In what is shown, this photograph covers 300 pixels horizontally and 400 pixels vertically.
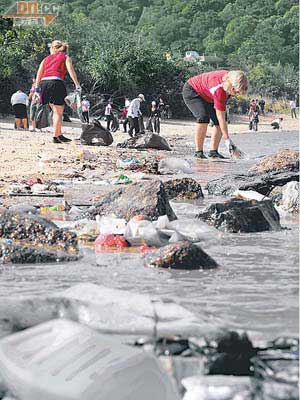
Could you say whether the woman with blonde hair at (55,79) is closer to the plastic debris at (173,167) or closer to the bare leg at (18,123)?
the plastic debris at (173,167)

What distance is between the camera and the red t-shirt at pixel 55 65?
1289 cm

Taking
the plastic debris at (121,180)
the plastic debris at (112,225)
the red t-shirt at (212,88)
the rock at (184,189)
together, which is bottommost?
the plastic debris at (121,180)

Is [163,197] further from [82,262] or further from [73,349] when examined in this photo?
[73,349]

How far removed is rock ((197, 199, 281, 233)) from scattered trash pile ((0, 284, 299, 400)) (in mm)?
2777

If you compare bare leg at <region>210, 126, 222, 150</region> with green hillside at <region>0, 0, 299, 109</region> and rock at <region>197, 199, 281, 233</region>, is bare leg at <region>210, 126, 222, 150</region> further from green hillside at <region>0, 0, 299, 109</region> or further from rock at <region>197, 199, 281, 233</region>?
green hillside at <region>0, 0, 299, 109</region>

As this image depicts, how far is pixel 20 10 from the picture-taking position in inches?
2009

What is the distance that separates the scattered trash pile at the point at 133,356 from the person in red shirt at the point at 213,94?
23.4ft

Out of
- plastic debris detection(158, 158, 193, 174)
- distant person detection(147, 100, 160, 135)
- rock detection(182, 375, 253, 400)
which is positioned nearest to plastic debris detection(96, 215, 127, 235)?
rock detection(182, 375, 253, 400)

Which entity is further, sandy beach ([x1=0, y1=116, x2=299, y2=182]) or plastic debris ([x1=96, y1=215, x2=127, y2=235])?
sandy beach ([x1=0, y1=116, x2=299, y2=182])

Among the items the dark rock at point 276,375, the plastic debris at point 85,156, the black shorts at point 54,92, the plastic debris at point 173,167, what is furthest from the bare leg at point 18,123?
the dark rock at point 276,375

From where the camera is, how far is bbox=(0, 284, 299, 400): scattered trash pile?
250 cm

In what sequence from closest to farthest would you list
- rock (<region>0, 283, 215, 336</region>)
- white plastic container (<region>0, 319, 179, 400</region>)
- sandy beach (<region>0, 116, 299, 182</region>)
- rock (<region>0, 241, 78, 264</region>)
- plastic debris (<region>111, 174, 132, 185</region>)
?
white plastic container (<region>0, 319, 179, 400</region>)
rock (<region>0, 283, 215, 336</region>)
rock (<region>0, 241, 78, 264</region>)
plastic debris (<region>111, 174, 132, 185</region>)
sandy beach (<region>0, 116, 299, 182</region>)

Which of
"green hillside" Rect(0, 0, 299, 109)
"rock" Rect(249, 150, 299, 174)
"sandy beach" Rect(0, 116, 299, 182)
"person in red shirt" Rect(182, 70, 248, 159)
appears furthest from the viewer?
"green hillside" Rect(0, 0, 299, 109)

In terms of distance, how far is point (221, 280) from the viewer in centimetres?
417
